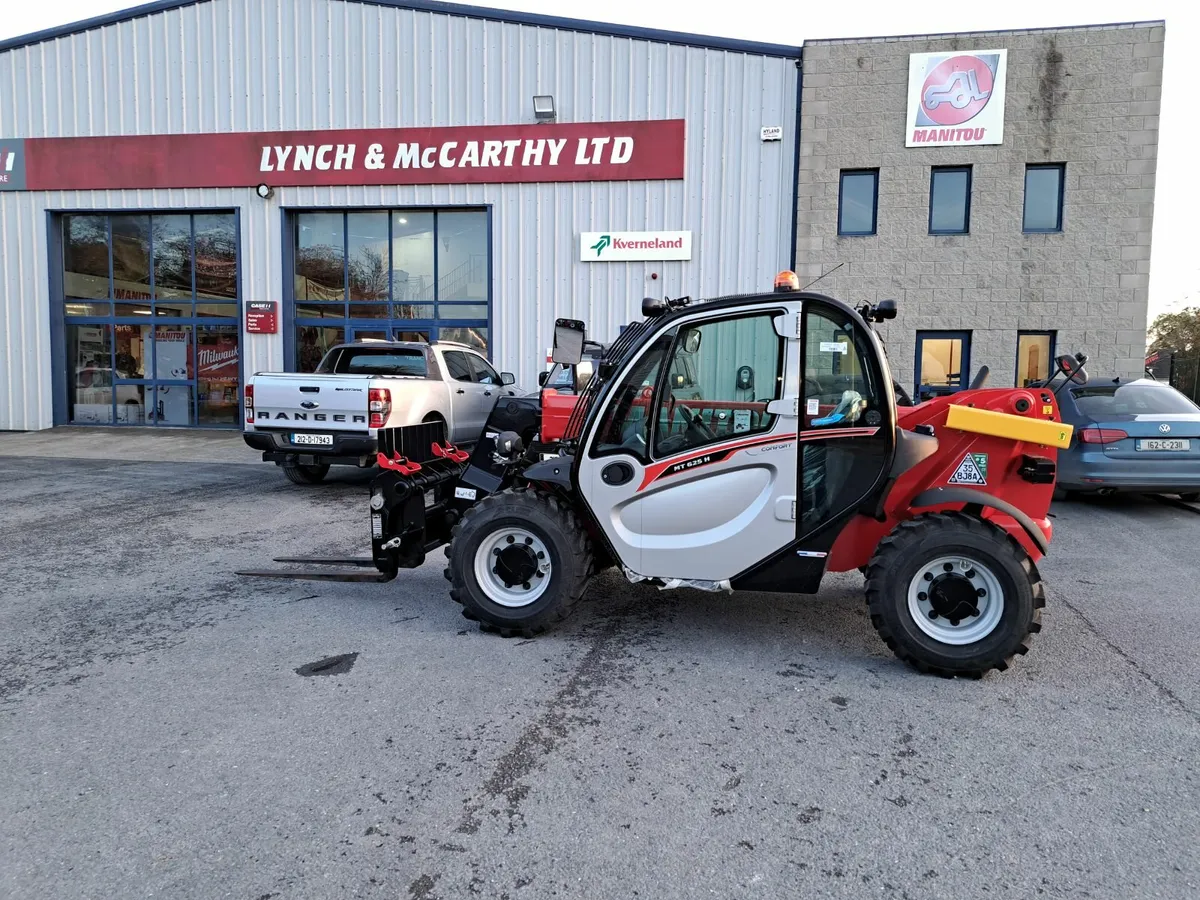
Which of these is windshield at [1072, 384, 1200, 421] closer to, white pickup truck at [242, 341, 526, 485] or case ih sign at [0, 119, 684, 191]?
white pickup truck at [242, 341, 526, 485]

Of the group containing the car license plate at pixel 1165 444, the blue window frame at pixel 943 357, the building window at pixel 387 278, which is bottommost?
the car license plate at pixel 1165 444

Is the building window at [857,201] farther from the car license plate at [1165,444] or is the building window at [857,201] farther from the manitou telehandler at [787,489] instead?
the manitou telehandler at [787,489]

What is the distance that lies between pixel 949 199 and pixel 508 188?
8.65 meters

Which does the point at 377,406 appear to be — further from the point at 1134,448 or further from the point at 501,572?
the point at 1134,448

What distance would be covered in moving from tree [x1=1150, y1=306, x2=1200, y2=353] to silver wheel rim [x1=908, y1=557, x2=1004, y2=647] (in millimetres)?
44346

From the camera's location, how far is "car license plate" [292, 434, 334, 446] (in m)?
8.99

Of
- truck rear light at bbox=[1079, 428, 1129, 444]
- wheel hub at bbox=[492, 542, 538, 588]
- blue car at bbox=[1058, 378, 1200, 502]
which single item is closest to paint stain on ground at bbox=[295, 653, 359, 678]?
wheel hub at bbox=[492, 542, 538, 588]

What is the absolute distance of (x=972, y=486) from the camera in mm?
4301

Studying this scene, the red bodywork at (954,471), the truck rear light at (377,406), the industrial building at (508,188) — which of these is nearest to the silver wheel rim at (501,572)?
the red bodywork at (954,471)

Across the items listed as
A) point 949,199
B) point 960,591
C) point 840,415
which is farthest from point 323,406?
point 949,199

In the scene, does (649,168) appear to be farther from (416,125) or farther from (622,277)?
(416,125)

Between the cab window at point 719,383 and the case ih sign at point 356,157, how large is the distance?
11798 millimetres

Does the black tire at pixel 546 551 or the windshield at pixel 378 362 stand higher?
the windshield at pixel 378 362

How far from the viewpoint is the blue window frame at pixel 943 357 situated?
48.4ft
